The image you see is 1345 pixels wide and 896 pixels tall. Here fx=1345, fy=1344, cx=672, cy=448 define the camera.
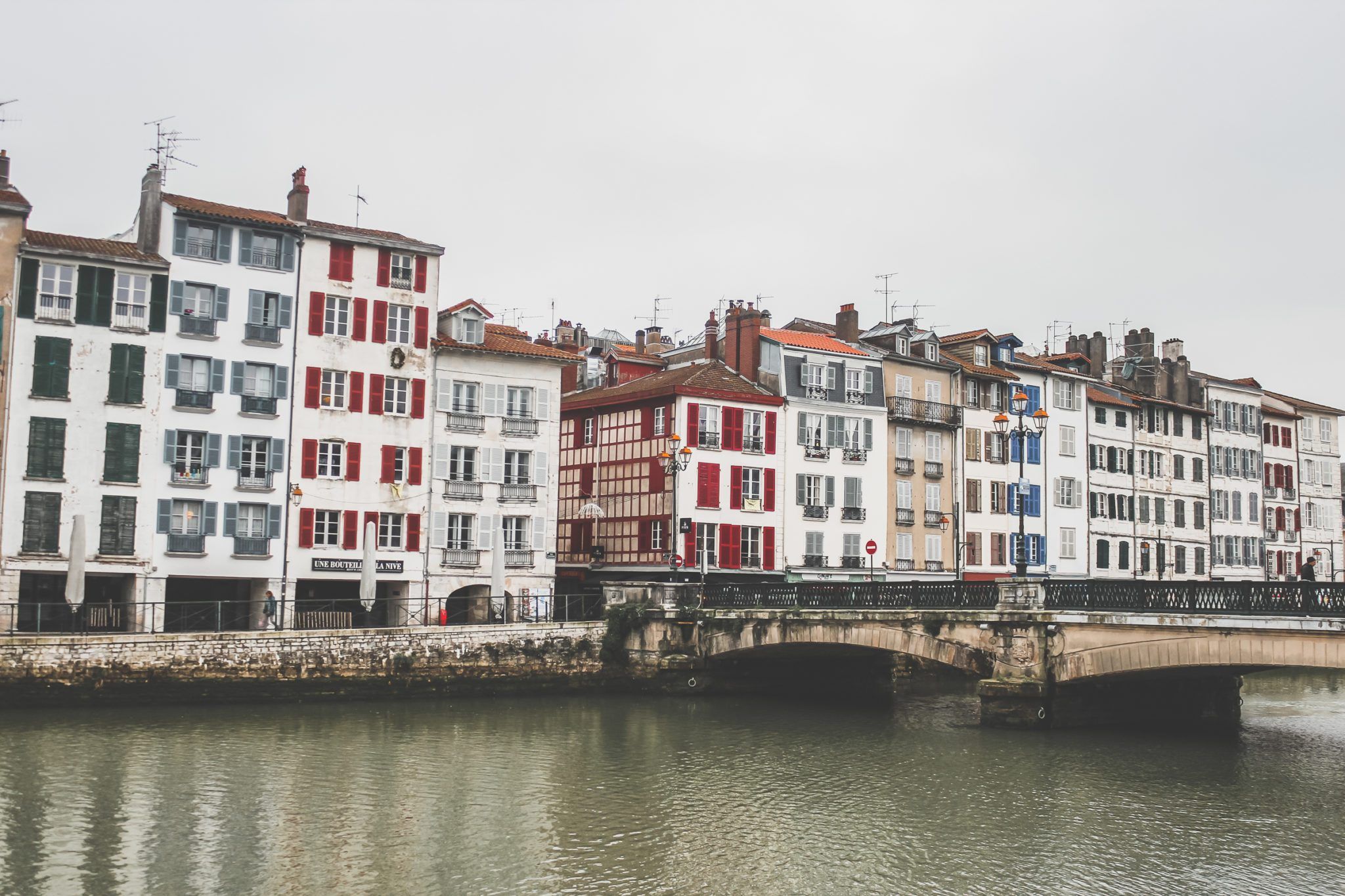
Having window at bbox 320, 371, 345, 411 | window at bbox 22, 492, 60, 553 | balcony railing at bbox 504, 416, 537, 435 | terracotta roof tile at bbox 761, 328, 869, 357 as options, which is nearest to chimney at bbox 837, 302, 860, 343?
terracotta roof tile at bbox 761, 328, 869, 357

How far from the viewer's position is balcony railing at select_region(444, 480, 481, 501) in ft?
180

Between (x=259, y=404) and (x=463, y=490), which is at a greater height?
(x=259, y=404)

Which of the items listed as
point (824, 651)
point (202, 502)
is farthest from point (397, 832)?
point (202, 502)

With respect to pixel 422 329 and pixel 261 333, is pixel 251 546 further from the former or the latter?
pixel 422 329

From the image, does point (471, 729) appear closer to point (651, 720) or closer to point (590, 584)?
point (651, 720)

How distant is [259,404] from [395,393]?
5.45 meters

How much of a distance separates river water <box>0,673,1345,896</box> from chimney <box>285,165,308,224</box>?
21253mm

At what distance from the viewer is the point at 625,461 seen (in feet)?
206

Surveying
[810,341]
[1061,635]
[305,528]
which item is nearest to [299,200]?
[305,528]

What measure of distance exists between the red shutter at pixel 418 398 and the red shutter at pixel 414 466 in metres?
1.43

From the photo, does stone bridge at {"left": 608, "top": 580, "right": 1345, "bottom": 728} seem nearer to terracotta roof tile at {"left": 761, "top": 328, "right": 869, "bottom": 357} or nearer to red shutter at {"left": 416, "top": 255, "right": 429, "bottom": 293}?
red shutter at {"left": 416, "top": 255, "right": 429, "bottom": 293}

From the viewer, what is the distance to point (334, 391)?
5297cm

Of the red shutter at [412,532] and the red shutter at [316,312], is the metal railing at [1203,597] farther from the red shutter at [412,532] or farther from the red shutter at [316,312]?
the red shutter at [316,312]

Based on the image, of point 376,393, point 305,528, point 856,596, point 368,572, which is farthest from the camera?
point 376,393
